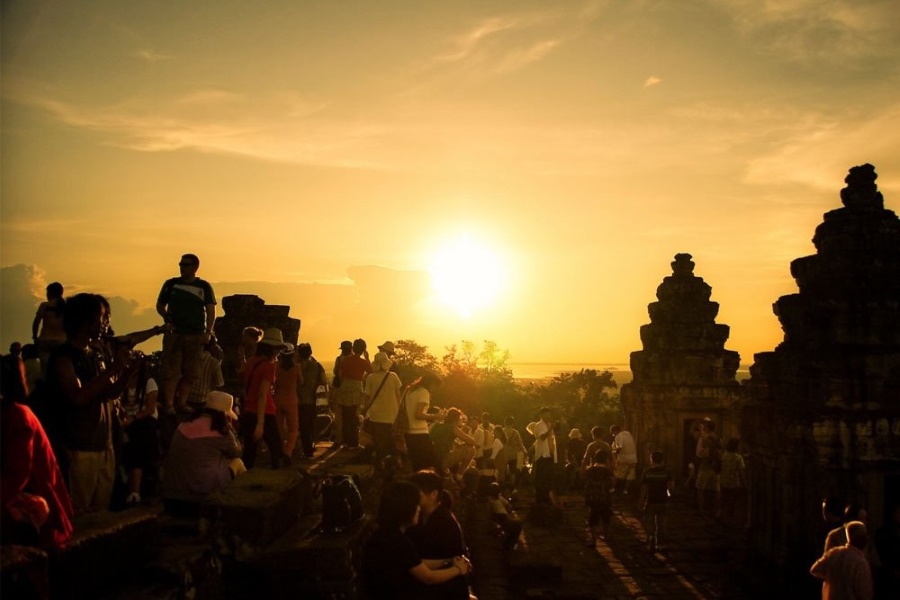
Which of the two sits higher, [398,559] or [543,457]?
[398,559]

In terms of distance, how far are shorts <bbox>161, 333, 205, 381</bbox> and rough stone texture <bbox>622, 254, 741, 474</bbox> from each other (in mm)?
11985

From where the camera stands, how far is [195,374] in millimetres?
8234

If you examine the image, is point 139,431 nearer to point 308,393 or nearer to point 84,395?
point 84,395

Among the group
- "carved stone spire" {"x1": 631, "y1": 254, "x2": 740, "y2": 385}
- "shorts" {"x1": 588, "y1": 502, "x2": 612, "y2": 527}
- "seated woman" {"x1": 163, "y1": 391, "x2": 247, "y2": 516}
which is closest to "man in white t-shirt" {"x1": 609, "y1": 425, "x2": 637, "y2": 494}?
"carved stone spire" {"x1": 631, "y1": 254, "x2": 740, "y2": 385}

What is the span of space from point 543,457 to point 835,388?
200 inches

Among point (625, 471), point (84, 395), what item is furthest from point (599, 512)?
point (84, 395)

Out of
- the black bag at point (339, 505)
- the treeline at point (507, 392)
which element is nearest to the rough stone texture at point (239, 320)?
the black bag at point (339, 505)

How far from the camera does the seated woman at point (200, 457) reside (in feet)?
19.9

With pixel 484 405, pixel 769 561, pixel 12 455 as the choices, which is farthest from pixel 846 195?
pixel 484 405

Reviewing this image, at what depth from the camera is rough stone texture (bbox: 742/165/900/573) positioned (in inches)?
398

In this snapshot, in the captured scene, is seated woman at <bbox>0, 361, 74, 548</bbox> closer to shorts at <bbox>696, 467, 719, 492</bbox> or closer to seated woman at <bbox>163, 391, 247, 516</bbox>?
seated woman at <bbox>163, 391, 247, 516</bbox>

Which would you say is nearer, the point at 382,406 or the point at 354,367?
the point at 382,406

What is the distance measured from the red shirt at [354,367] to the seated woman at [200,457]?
4626mm

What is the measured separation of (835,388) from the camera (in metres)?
10.3
